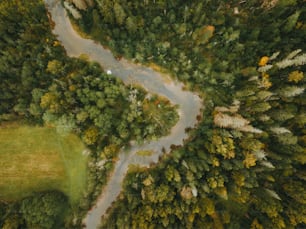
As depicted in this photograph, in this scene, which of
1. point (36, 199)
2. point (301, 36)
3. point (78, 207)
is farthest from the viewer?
point (78, 207)

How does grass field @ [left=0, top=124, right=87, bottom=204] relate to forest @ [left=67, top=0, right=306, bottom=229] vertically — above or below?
below

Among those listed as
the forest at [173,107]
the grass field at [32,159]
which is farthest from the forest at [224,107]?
the grass field at [32,159]

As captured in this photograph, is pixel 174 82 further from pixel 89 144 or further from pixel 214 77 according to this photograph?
pixel 89 144

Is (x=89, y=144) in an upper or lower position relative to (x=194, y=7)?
lower

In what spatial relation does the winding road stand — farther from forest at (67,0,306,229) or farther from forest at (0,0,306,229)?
forest at (67,0,306,229)

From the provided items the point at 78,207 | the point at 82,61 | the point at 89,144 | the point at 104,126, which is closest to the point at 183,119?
the point at 104,126

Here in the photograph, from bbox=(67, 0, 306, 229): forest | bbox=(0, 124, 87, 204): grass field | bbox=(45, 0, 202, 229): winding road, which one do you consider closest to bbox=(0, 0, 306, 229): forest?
bbox=(67, 0, 306, 229): forest

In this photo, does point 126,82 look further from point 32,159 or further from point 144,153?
point 32,159
